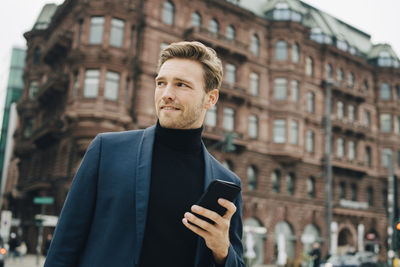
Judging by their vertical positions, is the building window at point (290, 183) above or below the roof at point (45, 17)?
below

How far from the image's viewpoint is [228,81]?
32.3m

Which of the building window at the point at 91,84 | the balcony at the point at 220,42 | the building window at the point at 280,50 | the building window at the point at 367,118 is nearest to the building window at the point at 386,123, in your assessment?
the building window at the point at 367,118

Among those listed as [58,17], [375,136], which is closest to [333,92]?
[375,136]

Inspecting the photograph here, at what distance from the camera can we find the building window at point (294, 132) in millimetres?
33816

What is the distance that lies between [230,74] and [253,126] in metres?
4.10

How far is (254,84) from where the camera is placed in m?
34.0

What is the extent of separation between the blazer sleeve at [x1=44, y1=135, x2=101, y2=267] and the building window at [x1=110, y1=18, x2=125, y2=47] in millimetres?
25976

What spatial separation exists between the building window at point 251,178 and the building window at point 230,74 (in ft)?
20.7

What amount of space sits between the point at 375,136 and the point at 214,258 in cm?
4318

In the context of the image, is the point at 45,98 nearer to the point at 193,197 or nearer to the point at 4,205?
the point at 4,205

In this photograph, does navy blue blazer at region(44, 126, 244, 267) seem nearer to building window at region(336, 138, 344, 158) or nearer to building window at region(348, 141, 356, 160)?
building window at region(336, 138, 344, 158)

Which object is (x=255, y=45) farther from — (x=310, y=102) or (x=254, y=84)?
(x=310, y=102)

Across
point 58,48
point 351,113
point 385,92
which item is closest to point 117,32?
point 58,48

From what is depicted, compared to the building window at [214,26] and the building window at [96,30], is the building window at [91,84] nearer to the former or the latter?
the building window at [96,30]
